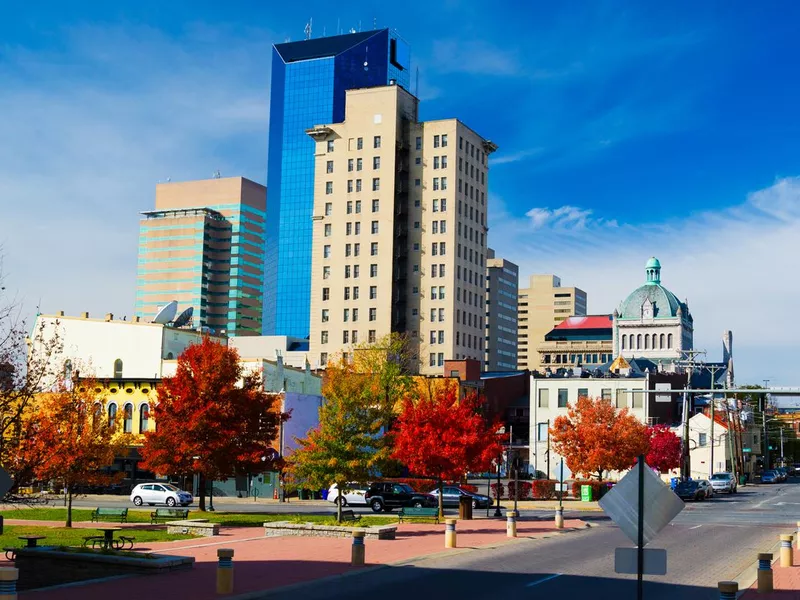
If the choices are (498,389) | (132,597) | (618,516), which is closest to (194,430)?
(132,597)

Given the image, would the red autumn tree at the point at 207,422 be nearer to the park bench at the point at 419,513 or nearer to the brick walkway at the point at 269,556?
the brick walkway at the point at 269,556

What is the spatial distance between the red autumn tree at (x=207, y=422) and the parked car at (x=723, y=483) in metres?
50.0

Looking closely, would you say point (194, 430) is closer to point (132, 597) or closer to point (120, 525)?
point (120, 525)

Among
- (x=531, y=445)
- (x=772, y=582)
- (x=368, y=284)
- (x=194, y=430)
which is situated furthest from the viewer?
(x=368, y=284)

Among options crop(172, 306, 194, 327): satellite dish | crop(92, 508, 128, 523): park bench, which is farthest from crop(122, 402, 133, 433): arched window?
crop(92, 508, 128, 523): park bench

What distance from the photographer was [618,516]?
512 inches

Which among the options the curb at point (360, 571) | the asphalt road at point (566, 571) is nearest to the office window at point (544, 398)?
the asphalt road at point (566, 571)

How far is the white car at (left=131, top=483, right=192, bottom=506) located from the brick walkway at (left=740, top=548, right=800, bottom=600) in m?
35.3

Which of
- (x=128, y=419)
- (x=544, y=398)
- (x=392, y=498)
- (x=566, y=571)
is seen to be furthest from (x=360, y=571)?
(x=544, y=398)

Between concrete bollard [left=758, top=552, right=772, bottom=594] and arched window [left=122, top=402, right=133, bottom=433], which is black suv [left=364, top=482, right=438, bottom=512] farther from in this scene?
concrete bollard [left=758, top=552, right=772, bottom=594]

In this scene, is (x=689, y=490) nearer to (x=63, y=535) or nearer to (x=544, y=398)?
(x=544, y=398)

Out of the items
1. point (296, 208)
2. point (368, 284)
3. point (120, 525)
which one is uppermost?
point (296, 208)

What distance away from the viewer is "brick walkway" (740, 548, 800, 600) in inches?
883

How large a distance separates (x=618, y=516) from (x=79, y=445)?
103 feet
